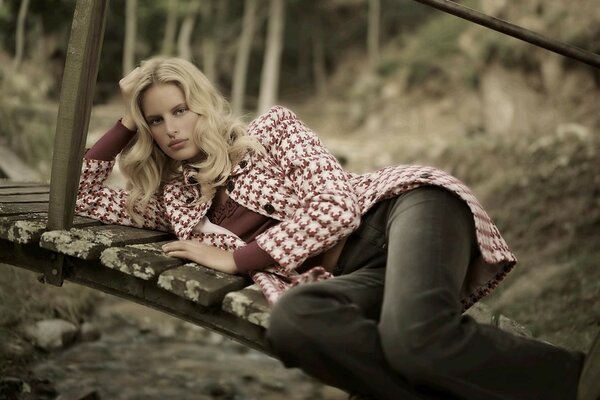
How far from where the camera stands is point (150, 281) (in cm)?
230

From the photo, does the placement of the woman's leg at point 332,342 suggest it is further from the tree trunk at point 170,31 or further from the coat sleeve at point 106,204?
the tree trunk at point 170,31

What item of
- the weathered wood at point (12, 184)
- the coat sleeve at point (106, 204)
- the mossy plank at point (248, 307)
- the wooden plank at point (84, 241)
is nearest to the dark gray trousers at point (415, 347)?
the mossy plank at point (248, 307)

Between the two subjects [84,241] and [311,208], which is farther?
[84,241]

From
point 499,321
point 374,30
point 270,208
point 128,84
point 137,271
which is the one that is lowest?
point 499,321

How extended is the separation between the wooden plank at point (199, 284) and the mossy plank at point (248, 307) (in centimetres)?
5

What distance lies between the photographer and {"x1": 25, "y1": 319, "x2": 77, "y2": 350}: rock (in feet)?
13.3

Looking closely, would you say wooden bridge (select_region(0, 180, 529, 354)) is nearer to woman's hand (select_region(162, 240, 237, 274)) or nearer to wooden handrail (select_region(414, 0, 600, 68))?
woman's hand (select_region(162, 240, 237, 274))

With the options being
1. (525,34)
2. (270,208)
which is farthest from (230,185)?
(525,34)

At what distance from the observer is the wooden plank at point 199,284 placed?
2.05m

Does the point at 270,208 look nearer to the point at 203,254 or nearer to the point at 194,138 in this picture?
the point at 203,254

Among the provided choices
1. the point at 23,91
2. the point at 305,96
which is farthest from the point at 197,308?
the point at 305,96

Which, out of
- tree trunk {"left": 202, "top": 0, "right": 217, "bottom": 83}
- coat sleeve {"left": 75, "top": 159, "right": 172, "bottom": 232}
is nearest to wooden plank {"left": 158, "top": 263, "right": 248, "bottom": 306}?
coat sleeve {"left": 75, "top": 159, "right": 172, "bottom": 232}

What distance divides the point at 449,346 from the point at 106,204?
1765 mm

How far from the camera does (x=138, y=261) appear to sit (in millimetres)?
2238
